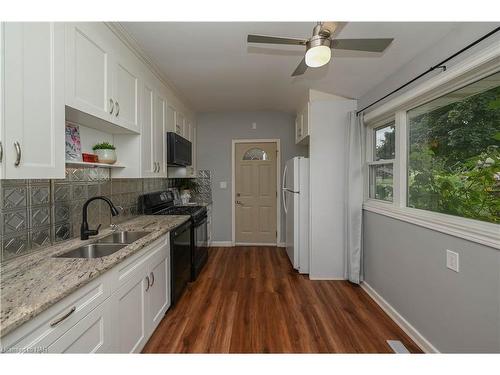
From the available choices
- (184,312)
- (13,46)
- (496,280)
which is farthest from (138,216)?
(496,280)

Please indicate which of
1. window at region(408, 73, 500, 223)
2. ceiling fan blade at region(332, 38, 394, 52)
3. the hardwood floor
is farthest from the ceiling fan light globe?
the hardwood floor

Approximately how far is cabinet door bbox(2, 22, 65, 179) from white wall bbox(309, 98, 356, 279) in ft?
8.26

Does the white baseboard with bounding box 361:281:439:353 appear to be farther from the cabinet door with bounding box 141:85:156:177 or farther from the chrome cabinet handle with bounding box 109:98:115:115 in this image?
the chrome cabinet handle with bounding box 109:98:115:115

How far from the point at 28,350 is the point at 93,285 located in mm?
327

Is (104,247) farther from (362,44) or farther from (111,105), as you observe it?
(362,44)

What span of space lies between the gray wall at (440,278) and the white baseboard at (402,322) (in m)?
0.04

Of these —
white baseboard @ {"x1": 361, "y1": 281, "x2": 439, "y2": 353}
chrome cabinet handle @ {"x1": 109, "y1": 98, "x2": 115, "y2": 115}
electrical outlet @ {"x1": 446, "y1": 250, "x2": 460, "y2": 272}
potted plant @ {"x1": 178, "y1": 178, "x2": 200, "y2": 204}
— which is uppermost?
chrome cabinet handle @ {"x1": 109, "y1": 98, "x2": 115, "y2": 115}

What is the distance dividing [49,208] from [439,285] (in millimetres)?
2806

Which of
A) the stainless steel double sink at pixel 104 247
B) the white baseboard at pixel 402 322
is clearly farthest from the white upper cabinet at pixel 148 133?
the white baseboard at pixel 402 322

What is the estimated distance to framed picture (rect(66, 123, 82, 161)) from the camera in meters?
1.69

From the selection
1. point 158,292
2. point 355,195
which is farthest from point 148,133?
point 355,195

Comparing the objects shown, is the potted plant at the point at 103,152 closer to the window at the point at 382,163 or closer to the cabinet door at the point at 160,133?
the cabinet door at the point at 160,133

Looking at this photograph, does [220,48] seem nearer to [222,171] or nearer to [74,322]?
[74,322]
